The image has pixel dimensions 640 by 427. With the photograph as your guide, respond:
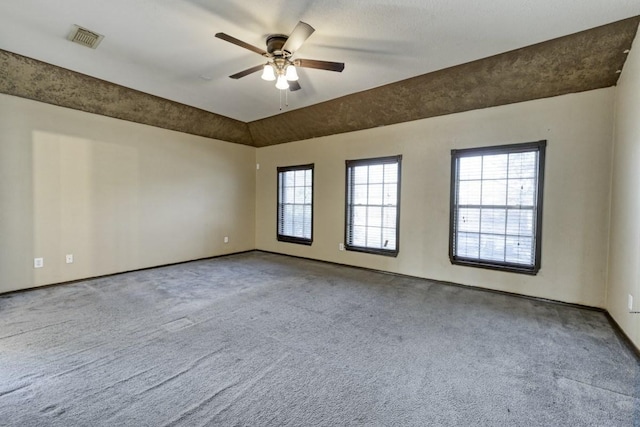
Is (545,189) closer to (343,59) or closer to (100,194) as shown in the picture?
(343,59)

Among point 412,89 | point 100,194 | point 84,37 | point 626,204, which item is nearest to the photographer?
→ point 626,204

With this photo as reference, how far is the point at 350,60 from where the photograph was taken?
3443mm

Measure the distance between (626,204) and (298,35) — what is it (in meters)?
3.52

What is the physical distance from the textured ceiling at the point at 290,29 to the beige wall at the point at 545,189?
104 centimetres

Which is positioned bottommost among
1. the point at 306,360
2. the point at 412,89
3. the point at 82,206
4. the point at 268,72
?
the point at 306,360

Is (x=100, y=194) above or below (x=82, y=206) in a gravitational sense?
above

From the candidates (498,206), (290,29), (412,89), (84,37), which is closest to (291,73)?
(290,29)

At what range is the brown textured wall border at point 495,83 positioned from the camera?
9.61 feet

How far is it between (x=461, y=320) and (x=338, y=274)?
2.21 meters

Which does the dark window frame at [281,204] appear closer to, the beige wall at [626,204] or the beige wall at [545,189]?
the beige wall at [545,189]

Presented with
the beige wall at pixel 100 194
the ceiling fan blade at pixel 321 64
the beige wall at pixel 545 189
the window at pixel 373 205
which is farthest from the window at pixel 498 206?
the beige wall at pixel 100 194

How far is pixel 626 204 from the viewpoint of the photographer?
2801 mm

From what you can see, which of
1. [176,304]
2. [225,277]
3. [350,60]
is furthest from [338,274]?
[350,60]

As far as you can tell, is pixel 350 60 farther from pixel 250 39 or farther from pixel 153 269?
pixel 153 269
